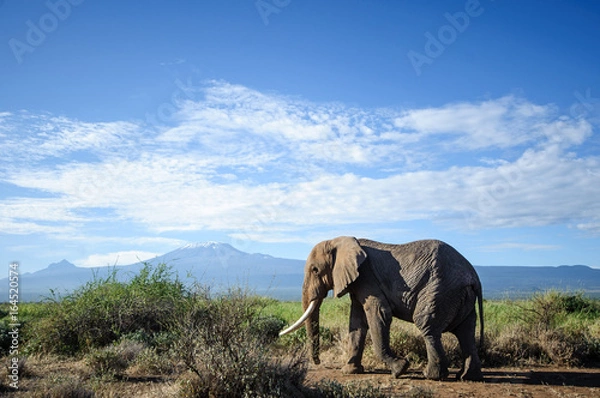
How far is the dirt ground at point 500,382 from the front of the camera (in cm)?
900

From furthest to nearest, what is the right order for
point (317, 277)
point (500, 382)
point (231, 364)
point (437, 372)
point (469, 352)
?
point (317, 277), point (469, 352), point (500, 382), point (437, 372), point (231, 364)

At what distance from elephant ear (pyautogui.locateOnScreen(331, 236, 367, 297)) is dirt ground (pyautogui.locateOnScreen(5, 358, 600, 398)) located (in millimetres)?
1668

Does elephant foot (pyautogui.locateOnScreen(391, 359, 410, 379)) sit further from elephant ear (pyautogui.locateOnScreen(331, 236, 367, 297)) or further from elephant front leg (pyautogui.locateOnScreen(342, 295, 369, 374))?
elephant ear (pyautogui.locateOnScreen(331, 236, 367, 297))

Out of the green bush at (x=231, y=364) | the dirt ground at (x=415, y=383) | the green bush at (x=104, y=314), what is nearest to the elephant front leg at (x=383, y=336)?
the dirt ground at (x=415, y=383)

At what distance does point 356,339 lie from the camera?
10562 millimetres

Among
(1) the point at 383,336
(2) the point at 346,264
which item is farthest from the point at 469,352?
(2) the point at 346,264

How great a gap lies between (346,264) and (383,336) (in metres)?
1.50

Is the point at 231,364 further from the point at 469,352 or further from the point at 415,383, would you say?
the point at 469,352

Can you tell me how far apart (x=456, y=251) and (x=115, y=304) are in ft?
30.9

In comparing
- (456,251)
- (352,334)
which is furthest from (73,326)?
(456,251)

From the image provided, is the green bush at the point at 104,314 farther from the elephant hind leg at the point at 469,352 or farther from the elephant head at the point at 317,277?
the elephant hind leg at the point at 469,352

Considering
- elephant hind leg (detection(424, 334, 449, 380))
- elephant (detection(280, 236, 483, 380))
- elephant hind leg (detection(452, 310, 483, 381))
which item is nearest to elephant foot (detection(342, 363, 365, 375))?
elephant (detection(280, 236, 483, 380))

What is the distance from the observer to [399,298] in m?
10.1

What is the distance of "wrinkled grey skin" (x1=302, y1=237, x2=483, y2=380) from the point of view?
9.85 metres
